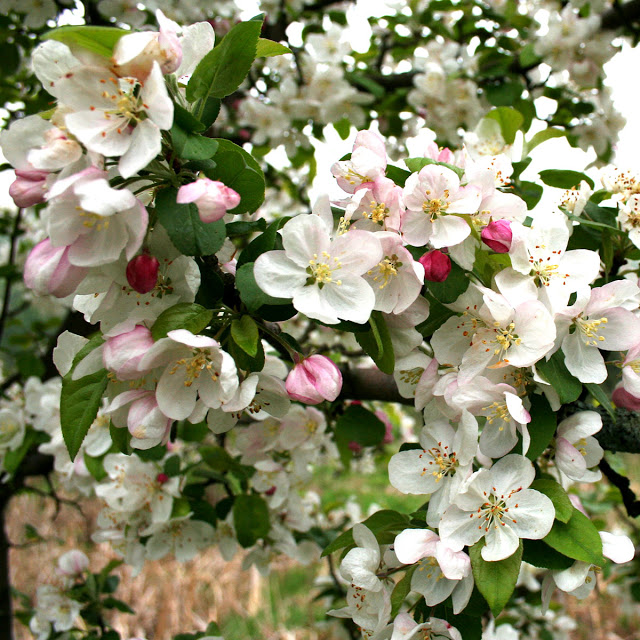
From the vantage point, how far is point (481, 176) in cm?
87

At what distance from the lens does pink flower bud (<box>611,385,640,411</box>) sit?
0.89m

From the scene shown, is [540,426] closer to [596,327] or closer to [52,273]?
[596,327]

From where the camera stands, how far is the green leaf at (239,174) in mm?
787

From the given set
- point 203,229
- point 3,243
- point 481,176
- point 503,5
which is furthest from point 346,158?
→ point 3,243

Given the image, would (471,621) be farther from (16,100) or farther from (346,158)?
(16,100)

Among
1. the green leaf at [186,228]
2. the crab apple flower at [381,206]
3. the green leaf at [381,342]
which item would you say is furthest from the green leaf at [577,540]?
the green leaf at [186,228]

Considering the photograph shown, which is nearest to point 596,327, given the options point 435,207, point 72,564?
point 435,207

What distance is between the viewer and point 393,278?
824mm

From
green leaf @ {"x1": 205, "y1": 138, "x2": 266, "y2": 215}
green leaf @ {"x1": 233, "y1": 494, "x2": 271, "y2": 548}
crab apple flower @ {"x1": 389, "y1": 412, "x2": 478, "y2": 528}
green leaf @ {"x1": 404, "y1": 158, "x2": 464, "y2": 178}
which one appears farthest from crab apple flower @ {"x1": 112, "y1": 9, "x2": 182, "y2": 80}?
green leaf @ {"x1": 233, "y1": 494, "x2": 271, "y2": 548}

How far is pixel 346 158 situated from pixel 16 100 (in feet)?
5.72

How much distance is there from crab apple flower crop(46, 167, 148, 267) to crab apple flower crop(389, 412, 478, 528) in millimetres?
470

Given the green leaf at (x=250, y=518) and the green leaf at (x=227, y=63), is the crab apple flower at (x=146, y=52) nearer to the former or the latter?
the green leaf at (x=227, y=63)

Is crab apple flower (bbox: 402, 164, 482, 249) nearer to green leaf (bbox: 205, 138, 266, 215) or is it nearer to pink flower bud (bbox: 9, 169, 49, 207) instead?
green leaf (bbox: 205, 138, 266, 215)

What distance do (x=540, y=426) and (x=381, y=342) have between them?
0.24 m
